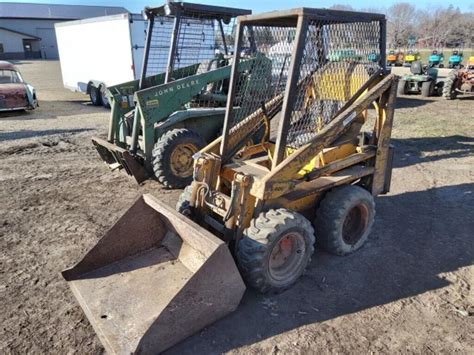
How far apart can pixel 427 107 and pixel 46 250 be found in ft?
40.0

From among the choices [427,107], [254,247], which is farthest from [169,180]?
[427,107]

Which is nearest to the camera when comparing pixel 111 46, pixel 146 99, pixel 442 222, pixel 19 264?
pixel 19 264

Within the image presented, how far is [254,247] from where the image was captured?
326cm

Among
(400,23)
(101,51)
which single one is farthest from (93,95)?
(400,23)

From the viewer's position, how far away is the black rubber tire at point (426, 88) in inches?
581

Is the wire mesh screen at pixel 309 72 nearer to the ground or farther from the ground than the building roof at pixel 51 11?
nearer to the ground

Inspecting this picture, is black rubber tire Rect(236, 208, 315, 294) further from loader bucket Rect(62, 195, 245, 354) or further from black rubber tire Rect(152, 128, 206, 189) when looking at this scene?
black rubber tire Rect(152, 128, 206, 189)

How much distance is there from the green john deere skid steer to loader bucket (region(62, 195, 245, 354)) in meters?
2.30

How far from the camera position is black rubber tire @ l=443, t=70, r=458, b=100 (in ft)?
45.6

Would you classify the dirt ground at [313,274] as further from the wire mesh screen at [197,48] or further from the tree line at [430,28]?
the tree line at [430,28]

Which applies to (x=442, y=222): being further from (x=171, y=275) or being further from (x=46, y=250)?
(x=46, y=250)

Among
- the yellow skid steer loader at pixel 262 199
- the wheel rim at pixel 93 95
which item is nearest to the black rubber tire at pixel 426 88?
the yellow skid steer loader at pixel 262 199

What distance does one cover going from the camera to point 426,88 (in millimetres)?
14820

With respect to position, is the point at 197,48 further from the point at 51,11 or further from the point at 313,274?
the point at 51,11
